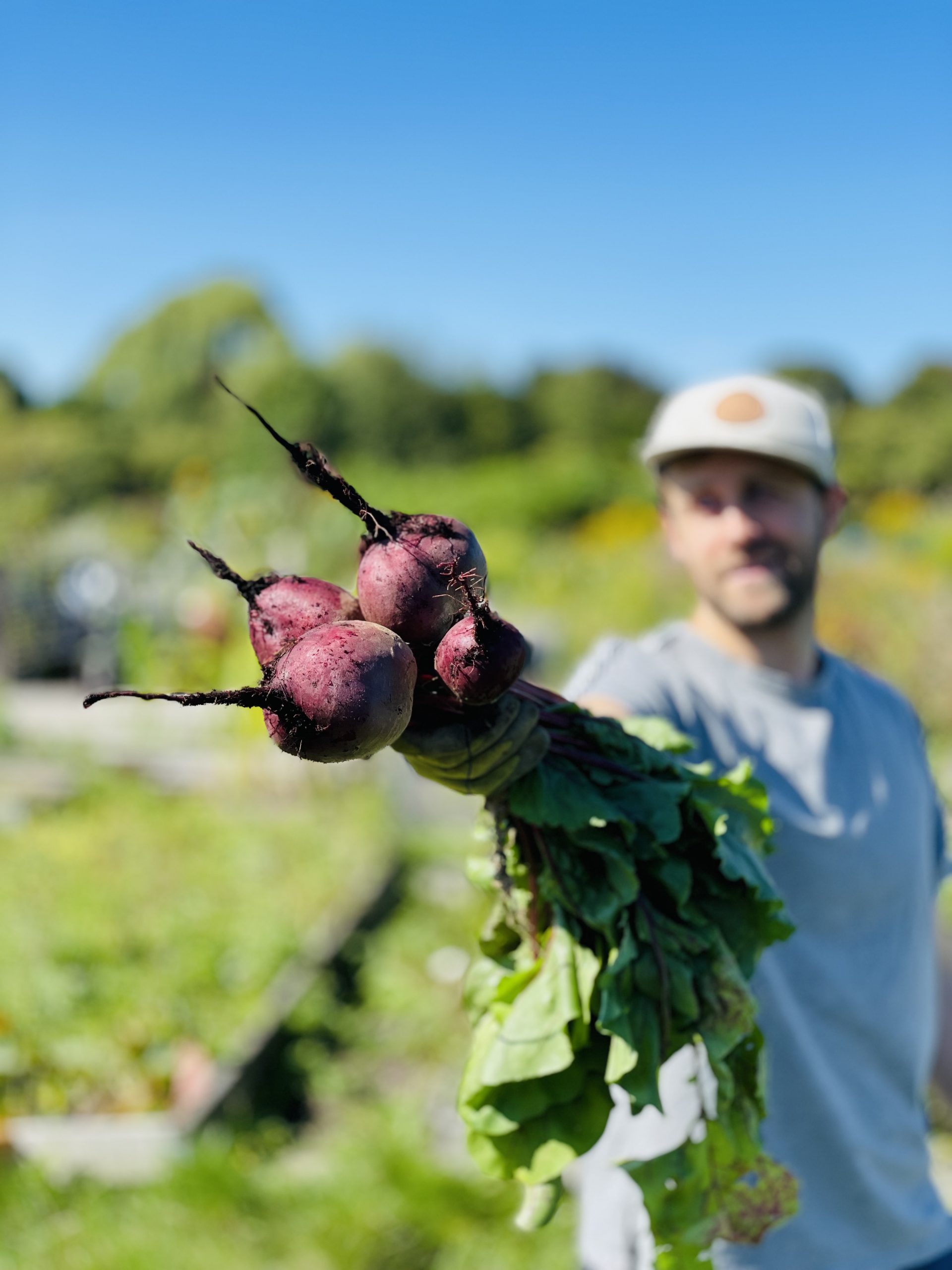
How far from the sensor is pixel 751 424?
1.99 m

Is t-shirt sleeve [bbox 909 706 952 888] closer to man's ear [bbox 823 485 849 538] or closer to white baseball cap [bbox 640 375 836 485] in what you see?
man's ear [bbox 823 485 849 538]

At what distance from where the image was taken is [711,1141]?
1.33 m

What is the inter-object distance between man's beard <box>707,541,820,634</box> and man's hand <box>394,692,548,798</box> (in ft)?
3.32

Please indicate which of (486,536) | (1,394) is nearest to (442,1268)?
(486,536)

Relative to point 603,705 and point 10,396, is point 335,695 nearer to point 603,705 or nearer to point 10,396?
point 603,705

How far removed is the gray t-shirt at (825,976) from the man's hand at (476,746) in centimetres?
71

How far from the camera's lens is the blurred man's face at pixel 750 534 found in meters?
1.98

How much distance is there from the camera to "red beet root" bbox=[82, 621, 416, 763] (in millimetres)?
898

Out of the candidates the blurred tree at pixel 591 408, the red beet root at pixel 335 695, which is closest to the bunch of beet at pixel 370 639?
the red beet root at pixel 335 695

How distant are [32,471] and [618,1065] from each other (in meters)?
30.1

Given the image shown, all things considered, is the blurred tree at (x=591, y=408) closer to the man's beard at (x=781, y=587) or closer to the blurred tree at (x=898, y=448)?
the blurred tree at (x=898, y=448)

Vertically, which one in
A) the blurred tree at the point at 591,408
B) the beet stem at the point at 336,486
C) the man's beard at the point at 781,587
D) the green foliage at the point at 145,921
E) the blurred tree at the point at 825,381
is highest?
the blurred tree at the point at 825,381

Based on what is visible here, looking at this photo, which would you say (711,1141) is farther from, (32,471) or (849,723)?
(32,471)

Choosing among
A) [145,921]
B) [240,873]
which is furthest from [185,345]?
[145,921]
